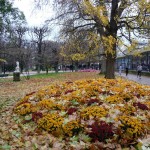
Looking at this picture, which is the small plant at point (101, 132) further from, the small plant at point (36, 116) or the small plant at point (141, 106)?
the small plant at point (141, 106)

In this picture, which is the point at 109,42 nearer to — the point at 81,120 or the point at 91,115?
the point at 91,115

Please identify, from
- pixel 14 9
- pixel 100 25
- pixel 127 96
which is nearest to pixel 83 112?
pixel 127 96

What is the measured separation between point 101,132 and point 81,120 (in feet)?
2.64

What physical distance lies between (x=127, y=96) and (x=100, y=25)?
406 inches

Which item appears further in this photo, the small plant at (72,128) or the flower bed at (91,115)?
the small plant at (72,128)

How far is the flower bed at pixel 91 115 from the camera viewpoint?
659 cm

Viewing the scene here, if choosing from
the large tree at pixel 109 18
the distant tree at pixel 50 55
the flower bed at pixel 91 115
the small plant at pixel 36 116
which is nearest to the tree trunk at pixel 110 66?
the large tree at pixel 109 18

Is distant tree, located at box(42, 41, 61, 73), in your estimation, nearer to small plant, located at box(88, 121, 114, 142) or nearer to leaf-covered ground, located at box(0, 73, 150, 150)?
leaf-covered ground, located at box(0, 73, 150, 150)

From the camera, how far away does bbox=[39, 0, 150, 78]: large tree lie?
1706 cm

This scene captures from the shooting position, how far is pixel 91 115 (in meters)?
7.51

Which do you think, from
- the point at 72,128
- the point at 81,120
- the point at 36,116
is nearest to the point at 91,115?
the point at 81,120

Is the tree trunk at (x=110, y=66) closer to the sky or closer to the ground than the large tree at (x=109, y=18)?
closer to the ground

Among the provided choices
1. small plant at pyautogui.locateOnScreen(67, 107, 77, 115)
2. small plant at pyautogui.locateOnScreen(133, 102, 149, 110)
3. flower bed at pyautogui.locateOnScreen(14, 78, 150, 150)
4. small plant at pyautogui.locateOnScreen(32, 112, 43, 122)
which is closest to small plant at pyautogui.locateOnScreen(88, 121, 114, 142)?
flower bed at pyautogui.locateOnScreen(14, 78, 150, 150)

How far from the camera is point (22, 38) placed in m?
63.8
